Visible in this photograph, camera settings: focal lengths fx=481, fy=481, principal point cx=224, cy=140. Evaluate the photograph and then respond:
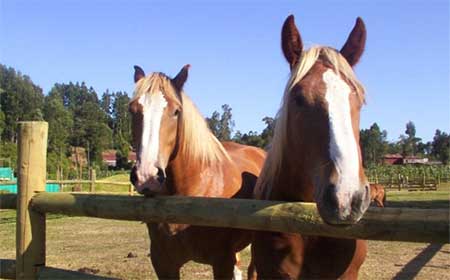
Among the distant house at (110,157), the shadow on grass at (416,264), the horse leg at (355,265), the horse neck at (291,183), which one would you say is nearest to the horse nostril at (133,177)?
the horse neck at (291,183)

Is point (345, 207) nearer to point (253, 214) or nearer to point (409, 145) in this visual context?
point (253, 214)

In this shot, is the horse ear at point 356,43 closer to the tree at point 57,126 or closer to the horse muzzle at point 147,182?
the horse muzzle at point 147,182

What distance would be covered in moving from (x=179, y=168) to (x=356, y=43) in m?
1.84

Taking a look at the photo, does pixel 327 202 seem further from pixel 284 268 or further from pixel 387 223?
pixel 284 268

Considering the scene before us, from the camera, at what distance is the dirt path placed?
6550 mm

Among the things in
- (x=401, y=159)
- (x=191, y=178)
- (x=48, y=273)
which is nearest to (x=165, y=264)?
(x=191, y=178)

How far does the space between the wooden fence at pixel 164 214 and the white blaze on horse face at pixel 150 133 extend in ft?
0.84

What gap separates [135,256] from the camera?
8125 millimetres

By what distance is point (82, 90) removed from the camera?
106 metres

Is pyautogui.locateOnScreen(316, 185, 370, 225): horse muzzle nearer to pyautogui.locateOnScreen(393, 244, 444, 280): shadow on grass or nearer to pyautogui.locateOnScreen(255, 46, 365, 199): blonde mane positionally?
pyautogui.locateOnScreen(255, 46, 365, 199): blonde mane

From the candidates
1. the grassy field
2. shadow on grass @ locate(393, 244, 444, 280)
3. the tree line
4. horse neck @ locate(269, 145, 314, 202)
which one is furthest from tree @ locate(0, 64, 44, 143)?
horse neck @ locate(269, 145, 314, 202)

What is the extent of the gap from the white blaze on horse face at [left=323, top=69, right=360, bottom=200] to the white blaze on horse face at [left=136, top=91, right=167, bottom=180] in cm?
130

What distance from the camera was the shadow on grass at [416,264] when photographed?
20.5 ft

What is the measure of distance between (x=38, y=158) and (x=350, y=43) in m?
2.11
